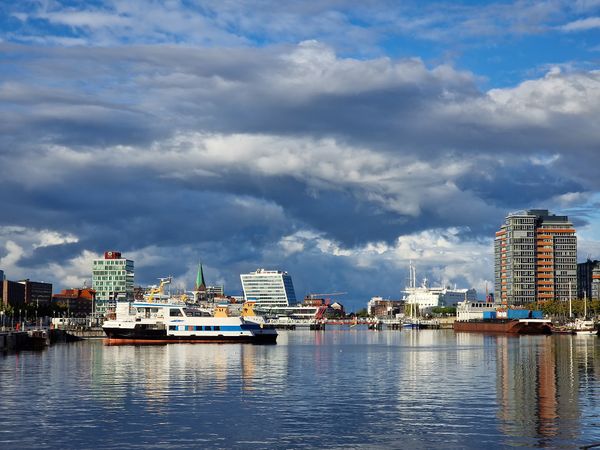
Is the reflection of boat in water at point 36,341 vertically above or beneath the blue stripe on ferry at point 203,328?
beneath

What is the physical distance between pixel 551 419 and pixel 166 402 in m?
31.9

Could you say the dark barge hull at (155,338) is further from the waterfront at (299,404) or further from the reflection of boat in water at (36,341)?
the waterfront at (299,404)

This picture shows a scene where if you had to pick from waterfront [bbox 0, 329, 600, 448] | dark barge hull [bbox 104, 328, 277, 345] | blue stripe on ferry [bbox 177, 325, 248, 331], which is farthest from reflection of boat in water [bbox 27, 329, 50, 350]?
waterfront [bbox 0, 329, 600, 448]

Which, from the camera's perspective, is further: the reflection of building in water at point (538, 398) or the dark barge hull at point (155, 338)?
the dark barge hull at point (155, 338)

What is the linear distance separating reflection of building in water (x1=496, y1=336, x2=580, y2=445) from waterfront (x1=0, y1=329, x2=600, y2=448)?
11 centimetres

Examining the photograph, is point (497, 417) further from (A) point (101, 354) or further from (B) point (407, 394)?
(A) point (101, 354)

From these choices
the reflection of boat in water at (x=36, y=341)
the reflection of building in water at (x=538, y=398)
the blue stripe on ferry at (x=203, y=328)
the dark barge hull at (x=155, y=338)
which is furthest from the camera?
the blue stripe on ferry at (x=203, y=328)

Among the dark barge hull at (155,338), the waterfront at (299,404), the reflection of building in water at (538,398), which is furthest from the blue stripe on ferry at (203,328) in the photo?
the reflection of building in water at (538,398)

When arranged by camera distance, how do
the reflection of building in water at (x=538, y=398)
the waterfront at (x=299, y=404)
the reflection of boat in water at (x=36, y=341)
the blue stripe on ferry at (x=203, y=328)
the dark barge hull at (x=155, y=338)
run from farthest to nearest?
the blue stripe on ferry at (x=203, y=328), the dark barge hull at (x=155, y=338), the reflection of boat in water at (x=36, y=341), the reflection of building in water at (x=538, y=398), the waterfront at (x=299, y=404)

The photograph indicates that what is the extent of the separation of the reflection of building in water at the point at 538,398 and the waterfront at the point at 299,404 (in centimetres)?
11

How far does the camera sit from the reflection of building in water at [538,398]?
197 ft

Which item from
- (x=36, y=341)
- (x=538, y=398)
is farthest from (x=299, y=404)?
(x=36, y=341)

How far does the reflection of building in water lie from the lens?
197 feet

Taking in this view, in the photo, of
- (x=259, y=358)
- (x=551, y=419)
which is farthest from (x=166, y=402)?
(x=259, y=358)
